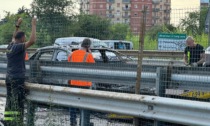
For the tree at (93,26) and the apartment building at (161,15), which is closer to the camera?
the apartment building at (161,15)

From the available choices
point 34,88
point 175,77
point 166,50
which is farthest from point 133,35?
point 175,77

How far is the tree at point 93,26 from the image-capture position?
32.9 ft

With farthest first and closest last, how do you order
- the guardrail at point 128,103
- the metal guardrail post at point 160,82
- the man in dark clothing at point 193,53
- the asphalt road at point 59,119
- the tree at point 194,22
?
the man in dark clothing at point 193,53 → the tree at point 194,22 → the asphalt road at point 59,119 → the metal guardrail post at point 160,82 → the guardrail at point 128,103

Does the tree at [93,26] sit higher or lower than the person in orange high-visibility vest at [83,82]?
higher

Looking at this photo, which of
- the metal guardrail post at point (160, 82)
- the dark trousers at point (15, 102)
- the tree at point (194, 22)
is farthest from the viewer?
the tree at point (194, 22)

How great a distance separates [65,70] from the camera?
26.2 feet

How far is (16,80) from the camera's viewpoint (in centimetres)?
808

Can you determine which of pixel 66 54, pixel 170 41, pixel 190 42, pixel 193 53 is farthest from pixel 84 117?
pixel 66 54

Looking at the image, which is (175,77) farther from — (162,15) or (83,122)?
(162,15)

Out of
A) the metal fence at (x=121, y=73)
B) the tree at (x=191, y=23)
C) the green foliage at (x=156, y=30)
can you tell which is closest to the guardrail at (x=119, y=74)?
the metal fence at (x=121, y=73)

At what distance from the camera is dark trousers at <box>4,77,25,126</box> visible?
7785 millimetres

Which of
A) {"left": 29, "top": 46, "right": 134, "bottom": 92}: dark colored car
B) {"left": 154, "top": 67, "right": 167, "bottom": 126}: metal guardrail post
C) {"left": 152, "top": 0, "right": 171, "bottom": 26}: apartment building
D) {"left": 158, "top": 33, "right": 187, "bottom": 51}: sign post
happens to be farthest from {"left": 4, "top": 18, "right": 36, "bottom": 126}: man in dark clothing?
{"left": 29, "top": 46, "right": 134, "bottom": 92}: dark colored car

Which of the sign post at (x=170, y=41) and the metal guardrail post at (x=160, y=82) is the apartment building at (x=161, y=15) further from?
the metal guardrail post at (x=160, y=82)

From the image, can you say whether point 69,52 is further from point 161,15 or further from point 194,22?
point 194,22
